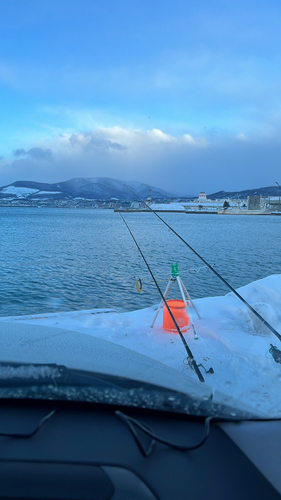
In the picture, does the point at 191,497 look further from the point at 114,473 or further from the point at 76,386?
the point at 76,386

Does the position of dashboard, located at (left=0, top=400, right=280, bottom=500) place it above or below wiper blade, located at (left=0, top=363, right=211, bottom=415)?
below

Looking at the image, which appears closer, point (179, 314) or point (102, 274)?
point (179, 314)

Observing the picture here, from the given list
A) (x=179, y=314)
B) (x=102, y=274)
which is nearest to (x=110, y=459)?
(x=179, y=314)

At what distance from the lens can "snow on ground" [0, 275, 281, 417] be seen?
4.16 meters

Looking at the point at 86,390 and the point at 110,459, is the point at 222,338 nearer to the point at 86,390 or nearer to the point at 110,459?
the point at 86,390

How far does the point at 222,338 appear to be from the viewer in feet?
19.5

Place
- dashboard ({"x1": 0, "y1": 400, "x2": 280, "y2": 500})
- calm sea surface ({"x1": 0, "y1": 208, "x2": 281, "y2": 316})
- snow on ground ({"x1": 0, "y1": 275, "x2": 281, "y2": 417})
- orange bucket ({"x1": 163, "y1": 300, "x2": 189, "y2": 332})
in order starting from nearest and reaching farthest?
dashboard ({"x1": 0, "y1": 400, "x2": 280, "y2": 500})
snow on ground ({"x1": 0, "y1": 275, "x2": 281, "y2": 417})
orange bucket ({"x1": 163, "y1": 300, "x2": 189, "y2": 332})
calm sea surface ({"x1": 0, "y1": 208, "x2": 281, "y2": 316})

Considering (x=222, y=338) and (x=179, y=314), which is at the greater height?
(x=179, y=314)

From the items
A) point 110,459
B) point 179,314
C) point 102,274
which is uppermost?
point 110,459

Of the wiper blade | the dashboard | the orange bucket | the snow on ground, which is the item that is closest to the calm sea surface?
the snow on ground

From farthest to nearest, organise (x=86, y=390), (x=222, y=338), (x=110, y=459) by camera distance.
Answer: (x=222, y=338), (x=86, y=390), (x=110, y=459)

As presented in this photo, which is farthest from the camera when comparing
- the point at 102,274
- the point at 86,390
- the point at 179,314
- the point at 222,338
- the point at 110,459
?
the point at 102,274

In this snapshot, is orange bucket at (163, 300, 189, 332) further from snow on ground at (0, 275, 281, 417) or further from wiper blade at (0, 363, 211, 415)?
wiper blade at (0, 363, 211, 415)

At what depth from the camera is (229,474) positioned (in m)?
1.43
